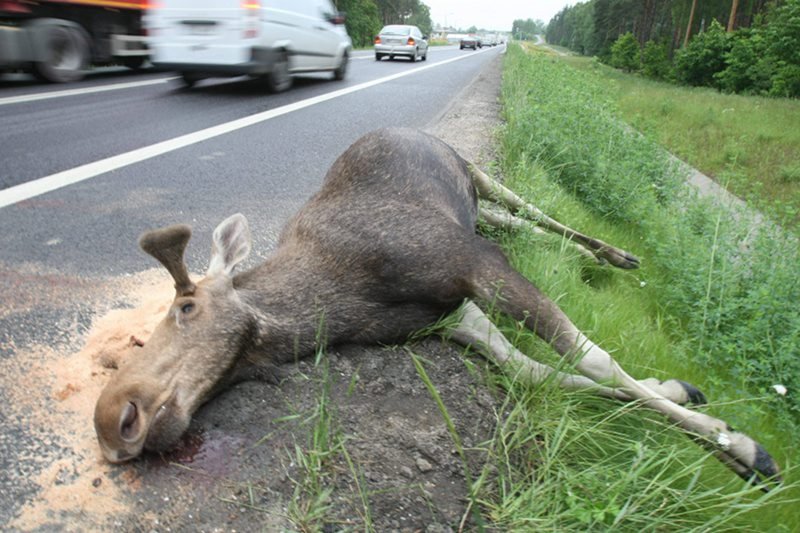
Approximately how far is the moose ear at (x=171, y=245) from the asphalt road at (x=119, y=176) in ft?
2.55

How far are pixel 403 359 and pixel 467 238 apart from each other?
76 centimetres

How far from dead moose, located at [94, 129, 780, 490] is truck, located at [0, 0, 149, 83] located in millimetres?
9719

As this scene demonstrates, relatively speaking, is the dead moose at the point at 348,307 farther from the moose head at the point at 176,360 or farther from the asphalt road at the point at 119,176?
the asphalt road at the point at 119,176

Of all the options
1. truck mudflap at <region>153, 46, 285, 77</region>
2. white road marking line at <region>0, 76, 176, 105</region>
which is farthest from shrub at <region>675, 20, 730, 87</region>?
white road marking line at <region>0, 76, 176, 105</region>

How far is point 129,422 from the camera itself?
2.22 meters

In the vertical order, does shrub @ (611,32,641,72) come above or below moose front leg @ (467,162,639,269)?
below

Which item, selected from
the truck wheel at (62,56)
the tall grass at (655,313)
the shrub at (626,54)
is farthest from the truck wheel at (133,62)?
the shrub at (626,54)

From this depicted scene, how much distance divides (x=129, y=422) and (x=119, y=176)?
14.5ft

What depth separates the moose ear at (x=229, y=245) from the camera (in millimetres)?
3000

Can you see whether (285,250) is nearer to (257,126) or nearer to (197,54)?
(257,126)

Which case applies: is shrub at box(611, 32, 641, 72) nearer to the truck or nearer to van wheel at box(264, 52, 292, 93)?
van wheel at box(264, 52, 292, 93)

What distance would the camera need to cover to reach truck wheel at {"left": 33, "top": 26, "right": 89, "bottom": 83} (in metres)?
11.7

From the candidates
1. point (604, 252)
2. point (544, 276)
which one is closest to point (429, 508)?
point (544, 276)

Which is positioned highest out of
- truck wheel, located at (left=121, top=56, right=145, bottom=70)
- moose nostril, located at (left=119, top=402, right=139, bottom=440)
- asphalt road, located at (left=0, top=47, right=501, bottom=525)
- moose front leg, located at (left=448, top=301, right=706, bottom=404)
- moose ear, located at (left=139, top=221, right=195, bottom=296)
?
moose ear, located at (left=139, top=221, right=195, bottom=296)
